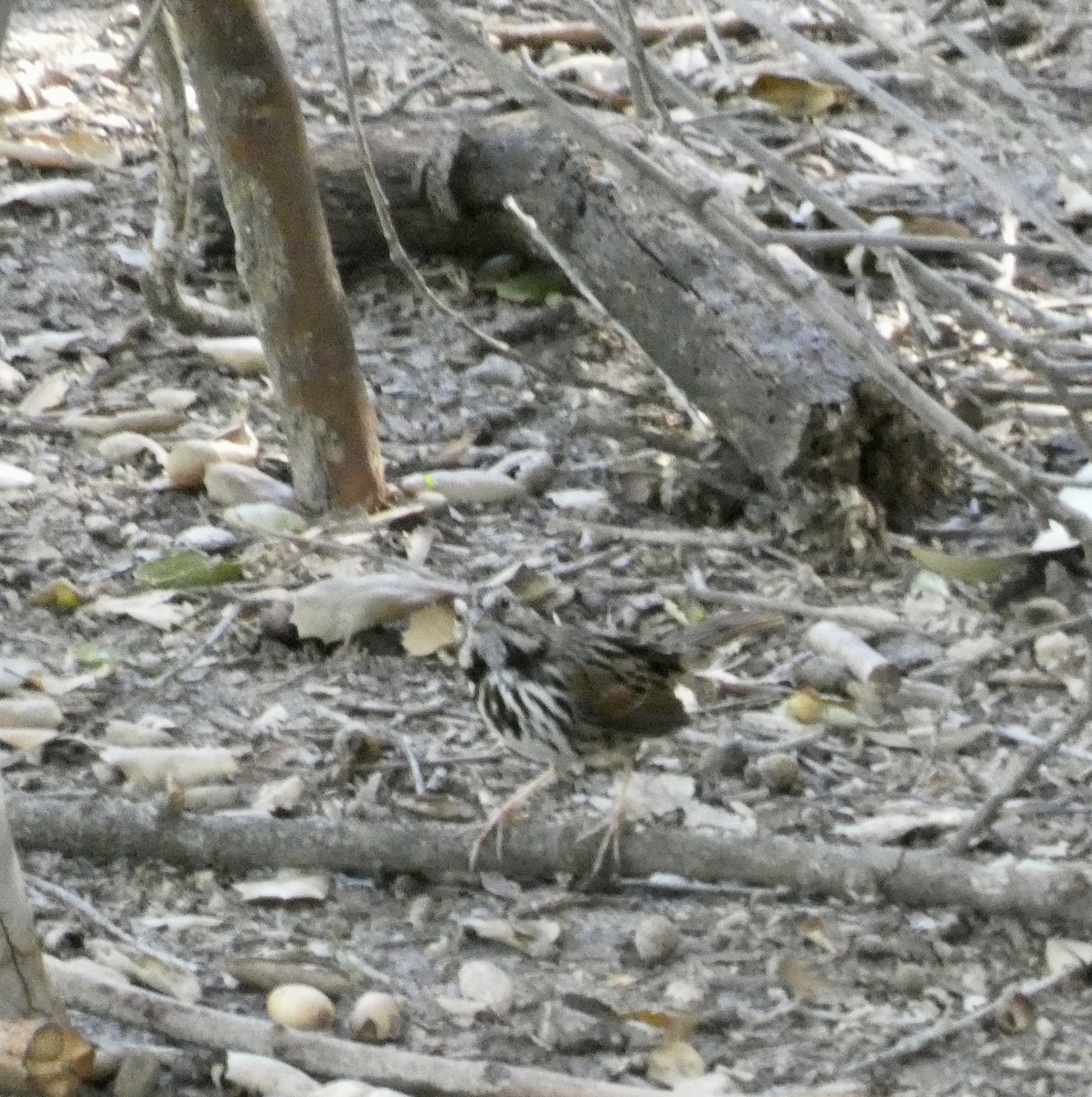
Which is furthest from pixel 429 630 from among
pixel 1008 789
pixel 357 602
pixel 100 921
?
pixel 1008 789

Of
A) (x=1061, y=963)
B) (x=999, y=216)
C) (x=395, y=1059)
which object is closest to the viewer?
(x=395, y=1059)

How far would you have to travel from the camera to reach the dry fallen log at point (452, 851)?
327cm

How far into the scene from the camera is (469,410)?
17.8ft

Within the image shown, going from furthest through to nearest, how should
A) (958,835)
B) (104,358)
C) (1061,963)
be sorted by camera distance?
(104,358) → (958,835) → (1061,963)

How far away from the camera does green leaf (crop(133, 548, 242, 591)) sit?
4.54 m

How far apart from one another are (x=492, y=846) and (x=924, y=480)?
1.85 metres

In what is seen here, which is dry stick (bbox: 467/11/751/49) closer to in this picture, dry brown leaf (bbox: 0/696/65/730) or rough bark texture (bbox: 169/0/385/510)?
rough bark texture (bbox: 169/0/385/510)

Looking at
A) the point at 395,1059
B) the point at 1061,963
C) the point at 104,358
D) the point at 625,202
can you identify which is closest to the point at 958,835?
the point at 1061,963

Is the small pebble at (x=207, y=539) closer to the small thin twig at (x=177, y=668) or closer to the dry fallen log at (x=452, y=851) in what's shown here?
the small thin twig at (x=177, y=668)

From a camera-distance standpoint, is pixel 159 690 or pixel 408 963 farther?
pixel 159 690

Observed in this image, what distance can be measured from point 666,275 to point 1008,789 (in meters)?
2.17

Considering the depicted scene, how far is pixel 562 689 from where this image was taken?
3.67 metres

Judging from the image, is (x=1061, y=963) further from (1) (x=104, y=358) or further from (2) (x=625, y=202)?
(1) (x=104, y=358)

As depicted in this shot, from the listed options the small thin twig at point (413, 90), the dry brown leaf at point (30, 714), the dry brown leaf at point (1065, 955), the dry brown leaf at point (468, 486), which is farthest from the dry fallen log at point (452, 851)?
the small thin twig at point (413, 90)
